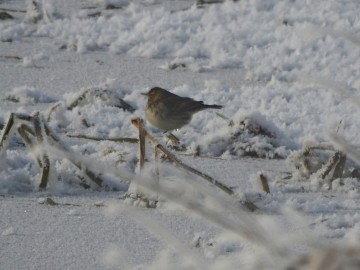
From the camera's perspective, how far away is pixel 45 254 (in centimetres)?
293

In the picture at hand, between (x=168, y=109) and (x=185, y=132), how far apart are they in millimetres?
205

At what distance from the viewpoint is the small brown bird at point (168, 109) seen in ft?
15.8

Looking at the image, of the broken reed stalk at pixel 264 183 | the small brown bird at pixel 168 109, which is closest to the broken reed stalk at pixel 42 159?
the broken reed stalk at pixel 264 183

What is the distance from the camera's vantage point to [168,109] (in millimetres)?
4770

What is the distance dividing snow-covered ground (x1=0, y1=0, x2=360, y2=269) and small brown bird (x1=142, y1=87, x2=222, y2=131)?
0.29ft

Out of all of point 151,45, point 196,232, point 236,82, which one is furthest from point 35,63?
point 196,232

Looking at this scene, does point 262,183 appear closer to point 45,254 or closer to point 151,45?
point 45,254

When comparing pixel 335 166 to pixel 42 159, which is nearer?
pixel 42 159

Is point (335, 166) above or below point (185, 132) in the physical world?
above

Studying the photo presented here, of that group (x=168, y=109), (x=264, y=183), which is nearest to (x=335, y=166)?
(x=264, y=183)

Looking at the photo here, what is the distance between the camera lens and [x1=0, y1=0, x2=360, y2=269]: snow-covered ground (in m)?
1.91

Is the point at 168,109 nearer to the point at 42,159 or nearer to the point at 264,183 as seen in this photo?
the point at 264,183

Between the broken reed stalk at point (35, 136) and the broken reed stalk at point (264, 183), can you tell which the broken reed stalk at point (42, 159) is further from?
the broken reed stalk at point (264, 183)

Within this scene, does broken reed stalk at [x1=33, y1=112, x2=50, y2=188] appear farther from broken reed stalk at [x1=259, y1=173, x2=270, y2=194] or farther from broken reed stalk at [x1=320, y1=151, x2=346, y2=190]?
broken reed stalk at [x1=320, y1=151, x2=346, y2=190]
